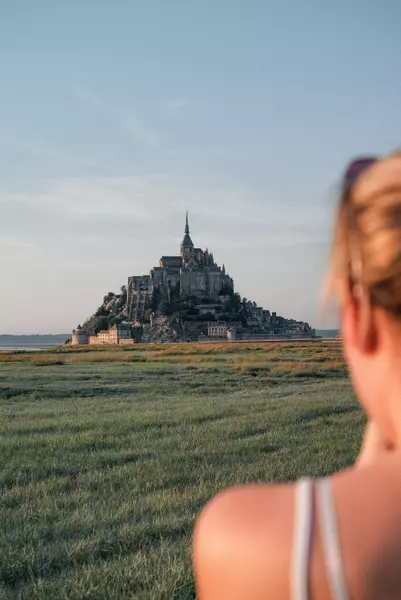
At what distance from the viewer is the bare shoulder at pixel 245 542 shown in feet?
2.84

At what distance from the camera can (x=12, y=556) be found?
4.39 m

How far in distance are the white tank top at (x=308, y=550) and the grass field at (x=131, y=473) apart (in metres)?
3.22

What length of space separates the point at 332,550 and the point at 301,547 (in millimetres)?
40

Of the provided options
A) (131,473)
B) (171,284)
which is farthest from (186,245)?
(131,473)

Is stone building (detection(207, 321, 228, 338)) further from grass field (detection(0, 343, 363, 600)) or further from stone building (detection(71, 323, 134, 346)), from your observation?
grass field (detection(0, 343, 363, 600))

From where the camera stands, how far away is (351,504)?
88 centimetres

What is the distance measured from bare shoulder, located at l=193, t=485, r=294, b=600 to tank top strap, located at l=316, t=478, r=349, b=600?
44 mm

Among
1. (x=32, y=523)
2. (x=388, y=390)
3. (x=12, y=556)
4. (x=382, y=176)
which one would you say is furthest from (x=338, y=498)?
(x=32, y=523)

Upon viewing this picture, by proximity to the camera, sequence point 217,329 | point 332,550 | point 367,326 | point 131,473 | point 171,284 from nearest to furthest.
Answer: point 332,550
point 367,326
point 131,473
point 217,329
point 171,284

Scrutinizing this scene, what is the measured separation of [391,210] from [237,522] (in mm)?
486

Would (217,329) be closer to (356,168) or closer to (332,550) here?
(356,168)

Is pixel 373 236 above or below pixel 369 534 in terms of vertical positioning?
above

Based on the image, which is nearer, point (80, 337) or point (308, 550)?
point (308, 550)

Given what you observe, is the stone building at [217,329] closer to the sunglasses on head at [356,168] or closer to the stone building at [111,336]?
the stone building at [111,336]
